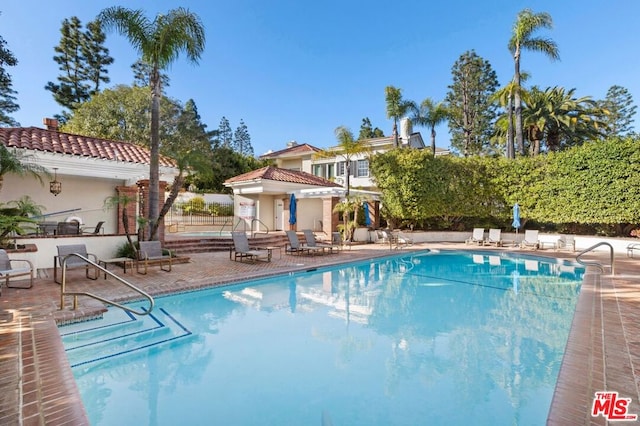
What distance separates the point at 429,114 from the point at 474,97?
1319cm

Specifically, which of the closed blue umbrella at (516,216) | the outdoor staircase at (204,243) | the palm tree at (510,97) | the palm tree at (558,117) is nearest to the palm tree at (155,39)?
the outdoor staircase at (204,243)

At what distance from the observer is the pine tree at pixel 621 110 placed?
148 ft

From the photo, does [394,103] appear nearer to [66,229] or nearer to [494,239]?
[494,239]

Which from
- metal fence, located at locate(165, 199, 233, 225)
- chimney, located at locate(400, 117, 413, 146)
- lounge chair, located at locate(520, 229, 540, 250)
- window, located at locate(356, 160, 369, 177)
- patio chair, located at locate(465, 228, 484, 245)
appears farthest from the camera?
chimney, located at locate(400, 117, 413, 146)

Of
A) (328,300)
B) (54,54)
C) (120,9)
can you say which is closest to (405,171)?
(328,300)

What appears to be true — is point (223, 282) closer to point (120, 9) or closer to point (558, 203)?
point (120, 9)

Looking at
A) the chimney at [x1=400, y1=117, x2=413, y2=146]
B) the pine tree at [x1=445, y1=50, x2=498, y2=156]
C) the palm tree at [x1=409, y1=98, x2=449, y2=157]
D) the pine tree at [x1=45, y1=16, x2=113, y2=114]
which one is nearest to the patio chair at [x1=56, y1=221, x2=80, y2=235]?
the chimney at [x1=400, y1=117, x2=413, y2=146]

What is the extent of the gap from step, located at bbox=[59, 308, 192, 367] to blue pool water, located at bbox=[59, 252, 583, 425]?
0.10ft

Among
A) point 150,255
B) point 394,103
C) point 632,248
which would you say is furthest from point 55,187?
point 394,103

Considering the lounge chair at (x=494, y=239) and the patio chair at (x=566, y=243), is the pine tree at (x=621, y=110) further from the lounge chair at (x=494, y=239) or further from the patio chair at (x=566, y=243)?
the lounge chair at (x=494, y=239)

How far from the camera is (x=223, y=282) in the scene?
10.3 m

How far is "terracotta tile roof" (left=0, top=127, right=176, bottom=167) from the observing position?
12.4 meters

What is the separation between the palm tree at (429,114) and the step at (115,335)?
31.7 metres

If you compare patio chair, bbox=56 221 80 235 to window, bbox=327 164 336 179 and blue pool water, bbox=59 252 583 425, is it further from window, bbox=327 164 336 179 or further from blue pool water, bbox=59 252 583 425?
window, bbox=327 164 336 179
